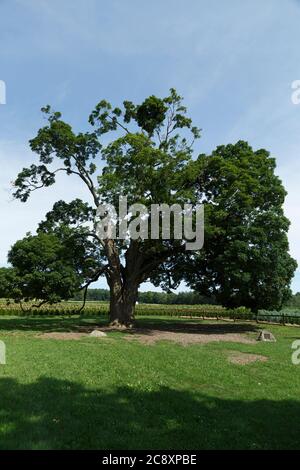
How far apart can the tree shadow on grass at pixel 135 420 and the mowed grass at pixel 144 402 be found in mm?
17

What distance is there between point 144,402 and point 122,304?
20684 millimetres

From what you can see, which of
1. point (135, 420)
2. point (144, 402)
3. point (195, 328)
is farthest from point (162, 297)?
point (135, 420)

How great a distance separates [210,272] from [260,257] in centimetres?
582

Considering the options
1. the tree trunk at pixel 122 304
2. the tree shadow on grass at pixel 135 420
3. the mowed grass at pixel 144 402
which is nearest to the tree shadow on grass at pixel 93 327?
the tree trunk at pixel 122 304

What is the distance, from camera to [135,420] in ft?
24.9

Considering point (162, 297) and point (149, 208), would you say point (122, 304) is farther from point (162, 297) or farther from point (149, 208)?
point (162, 297)

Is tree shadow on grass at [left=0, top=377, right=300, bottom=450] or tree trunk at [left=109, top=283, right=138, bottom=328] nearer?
tree shadow on grass at [left=0, top=377, right=300, bottom=450]

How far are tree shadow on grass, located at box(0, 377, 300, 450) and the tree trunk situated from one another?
1913cm

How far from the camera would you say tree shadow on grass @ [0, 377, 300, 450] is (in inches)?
256

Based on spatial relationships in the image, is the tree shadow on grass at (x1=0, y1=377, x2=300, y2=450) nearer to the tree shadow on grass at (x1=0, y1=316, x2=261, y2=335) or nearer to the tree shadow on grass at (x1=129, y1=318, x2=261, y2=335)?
the tree shadow on grass at (x1=0, y1=316, x2=261, y2=335)

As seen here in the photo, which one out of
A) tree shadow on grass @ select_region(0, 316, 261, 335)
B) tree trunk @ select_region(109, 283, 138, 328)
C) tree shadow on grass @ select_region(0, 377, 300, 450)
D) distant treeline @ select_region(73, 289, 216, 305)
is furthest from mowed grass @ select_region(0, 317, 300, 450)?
distant treeline @ select_region(73, 289, 216, 305)

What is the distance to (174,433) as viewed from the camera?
23.2 feet

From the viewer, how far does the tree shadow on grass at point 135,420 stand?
256 inches

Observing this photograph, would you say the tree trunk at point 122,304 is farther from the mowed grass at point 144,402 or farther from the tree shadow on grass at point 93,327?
the mowed grass at point 144,402
